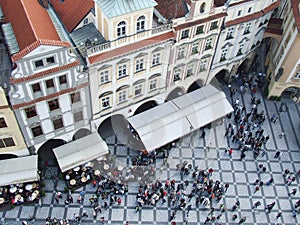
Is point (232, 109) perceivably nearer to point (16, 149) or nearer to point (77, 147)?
point (77, 147)

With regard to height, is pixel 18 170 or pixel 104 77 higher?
pixel 104 77

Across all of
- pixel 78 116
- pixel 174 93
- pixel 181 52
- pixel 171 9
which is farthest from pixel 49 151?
pixel 171 9

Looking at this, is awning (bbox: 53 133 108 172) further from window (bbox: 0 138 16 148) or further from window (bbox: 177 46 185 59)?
window (bbox: 177 46 185 59)

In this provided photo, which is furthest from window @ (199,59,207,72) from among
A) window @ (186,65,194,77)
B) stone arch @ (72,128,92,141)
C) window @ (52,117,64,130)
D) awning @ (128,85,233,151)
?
window @ (52,117,64,130)

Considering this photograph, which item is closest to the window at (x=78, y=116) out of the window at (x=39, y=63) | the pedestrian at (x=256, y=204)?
the window at (x=39, y=63)

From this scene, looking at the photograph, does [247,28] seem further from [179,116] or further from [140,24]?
[140,24]

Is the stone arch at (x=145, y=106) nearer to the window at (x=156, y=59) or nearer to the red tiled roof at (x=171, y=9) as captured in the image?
the window at (x=156, y=59)
